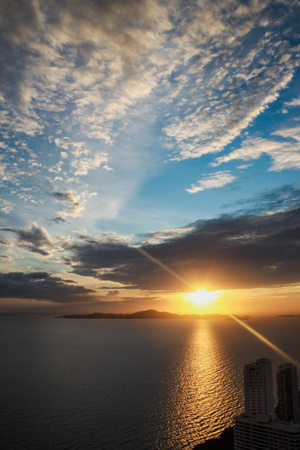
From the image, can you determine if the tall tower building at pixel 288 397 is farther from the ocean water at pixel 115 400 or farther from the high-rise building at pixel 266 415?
the ocean water at pixel 115 400

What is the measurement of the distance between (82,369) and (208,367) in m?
55.1

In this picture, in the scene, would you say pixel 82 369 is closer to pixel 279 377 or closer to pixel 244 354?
pixel 279 377

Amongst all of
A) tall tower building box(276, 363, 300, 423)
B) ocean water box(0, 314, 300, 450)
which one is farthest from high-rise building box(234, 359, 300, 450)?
ocean water box(0, 314, 300, 450)

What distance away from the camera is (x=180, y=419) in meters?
67.8

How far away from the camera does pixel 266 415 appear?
202 feet

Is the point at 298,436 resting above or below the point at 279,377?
below

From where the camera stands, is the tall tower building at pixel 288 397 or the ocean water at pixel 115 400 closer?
the ocean water at pixel 115 400

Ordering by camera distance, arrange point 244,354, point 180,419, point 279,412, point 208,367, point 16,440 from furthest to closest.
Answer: point 244,354 → point 208,367 → point 279,412 → point 180,419 → point 16,440

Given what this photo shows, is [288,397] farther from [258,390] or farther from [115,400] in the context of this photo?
[115,400]

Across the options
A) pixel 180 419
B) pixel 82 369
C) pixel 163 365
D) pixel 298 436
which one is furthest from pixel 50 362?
pixel 298 436

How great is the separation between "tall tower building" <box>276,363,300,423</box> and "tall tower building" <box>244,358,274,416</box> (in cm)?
329

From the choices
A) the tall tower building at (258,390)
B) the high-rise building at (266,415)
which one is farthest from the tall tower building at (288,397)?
the tall tower building at (258,390)

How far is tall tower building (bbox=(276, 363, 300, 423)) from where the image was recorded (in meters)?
72.7

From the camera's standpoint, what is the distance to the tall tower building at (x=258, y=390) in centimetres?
6725
